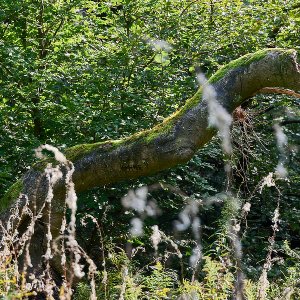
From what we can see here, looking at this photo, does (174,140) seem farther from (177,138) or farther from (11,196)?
(11,196)

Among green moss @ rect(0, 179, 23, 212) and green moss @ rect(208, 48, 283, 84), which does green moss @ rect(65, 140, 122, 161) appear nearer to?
green moss @ rect(0, 179, 23, 212)

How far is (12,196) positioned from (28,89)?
5.99ft

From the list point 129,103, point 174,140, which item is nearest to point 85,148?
point 174,140

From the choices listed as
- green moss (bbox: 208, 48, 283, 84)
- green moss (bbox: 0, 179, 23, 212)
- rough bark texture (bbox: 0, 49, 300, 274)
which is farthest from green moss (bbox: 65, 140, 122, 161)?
green moss (bbox: 208, 48, 283, 84)

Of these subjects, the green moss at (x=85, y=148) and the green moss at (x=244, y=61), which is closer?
the green moss at (x=244, y=61)

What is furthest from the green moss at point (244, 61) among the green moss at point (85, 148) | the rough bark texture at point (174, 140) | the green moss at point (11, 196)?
the green moss at point (11, 196)

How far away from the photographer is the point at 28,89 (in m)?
7.49

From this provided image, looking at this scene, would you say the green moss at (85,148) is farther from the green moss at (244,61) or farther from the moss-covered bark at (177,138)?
the green moss at (244,61)

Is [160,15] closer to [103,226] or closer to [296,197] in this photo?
[103,226]

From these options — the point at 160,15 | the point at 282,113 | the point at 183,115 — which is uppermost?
the point at 160,15

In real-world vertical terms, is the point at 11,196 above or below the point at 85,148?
below

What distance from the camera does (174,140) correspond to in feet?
18.7

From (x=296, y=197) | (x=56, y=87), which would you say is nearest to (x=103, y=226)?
(x=56, y=87)

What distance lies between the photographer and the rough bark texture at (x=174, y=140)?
18.1 feet
